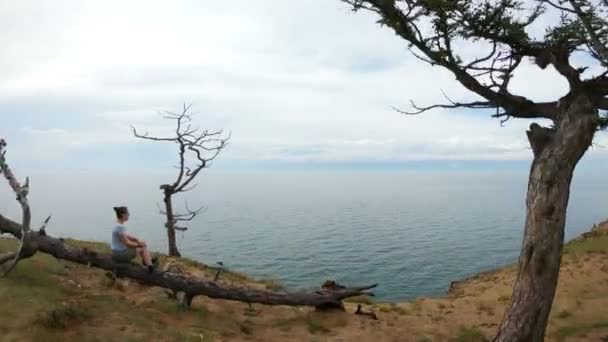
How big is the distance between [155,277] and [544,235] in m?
10.4

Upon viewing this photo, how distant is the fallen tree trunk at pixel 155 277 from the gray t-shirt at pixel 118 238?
0.52 meters

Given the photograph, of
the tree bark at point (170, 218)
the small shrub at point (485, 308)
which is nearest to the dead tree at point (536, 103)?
the small shrub at point (485, 308)

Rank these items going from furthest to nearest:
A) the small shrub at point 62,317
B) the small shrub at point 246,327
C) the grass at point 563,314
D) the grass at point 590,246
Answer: the grass at point 590,246 < the grass at point 563,314 < the small shrub at point 246,327 < the small shrub at point 62,317

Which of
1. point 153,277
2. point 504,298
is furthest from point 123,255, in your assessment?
point 504,298

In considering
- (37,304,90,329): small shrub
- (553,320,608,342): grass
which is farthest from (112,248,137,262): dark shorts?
(553,320,608,342): grass

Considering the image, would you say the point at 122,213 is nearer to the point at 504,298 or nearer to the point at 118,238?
the point at 118,238

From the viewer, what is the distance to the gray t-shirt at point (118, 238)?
43.1 feet

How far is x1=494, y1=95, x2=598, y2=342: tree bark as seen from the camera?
32.8 ft

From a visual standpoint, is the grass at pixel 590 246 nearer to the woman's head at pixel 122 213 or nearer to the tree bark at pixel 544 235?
the tree bark at pixel 544 235

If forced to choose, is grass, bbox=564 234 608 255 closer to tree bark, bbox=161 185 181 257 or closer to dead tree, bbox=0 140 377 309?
dead tree, bbox=0 140 377 309

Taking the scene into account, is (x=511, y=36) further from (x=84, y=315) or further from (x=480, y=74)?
(x=84, y=315)

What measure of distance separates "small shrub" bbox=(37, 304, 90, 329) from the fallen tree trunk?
2118mm

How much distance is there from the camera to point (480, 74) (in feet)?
41.5

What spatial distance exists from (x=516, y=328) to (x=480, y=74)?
21.7 feet
